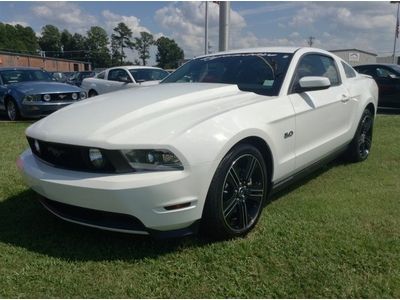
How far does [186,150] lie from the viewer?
9.03 ft

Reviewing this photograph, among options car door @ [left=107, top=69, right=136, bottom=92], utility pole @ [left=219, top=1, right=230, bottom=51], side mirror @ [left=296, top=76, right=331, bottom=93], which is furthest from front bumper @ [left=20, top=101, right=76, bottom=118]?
side mirror @ [left=296, top=76, right=331, bottom=93]

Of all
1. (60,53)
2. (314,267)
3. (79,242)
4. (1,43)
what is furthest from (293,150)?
(60,53)

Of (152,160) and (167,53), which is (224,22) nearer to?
(152,160)

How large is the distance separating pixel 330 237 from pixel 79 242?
188 centimetres

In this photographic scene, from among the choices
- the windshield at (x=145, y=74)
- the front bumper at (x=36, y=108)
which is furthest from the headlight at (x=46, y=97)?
the windshield at (x=145, y=74)

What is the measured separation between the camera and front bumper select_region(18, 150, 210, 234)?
2.68 meters

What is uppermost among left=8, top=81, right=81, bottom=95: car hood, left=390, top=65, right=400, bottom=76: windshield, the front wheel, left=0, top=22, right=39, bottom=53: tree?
left=0, top=22, right=39, bottom=53: tree

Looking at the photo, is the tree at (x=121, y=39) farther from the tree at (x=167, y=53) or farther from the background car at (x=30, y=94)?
the background car at (x=30, y=94)

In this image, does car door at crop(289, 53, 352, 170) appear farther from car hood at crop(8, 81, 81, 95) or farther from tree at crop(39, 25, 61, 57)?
tree at crop(39, 25, 61, 57)

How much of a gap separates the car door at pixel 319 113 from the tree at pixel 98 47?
112 m

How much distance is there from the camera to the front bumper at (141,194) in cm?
268

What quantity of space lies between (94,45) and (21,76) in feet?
361

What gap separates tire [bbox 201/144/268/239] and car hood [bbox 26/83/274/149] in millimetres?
376

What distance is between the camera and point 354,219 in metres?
3.62
